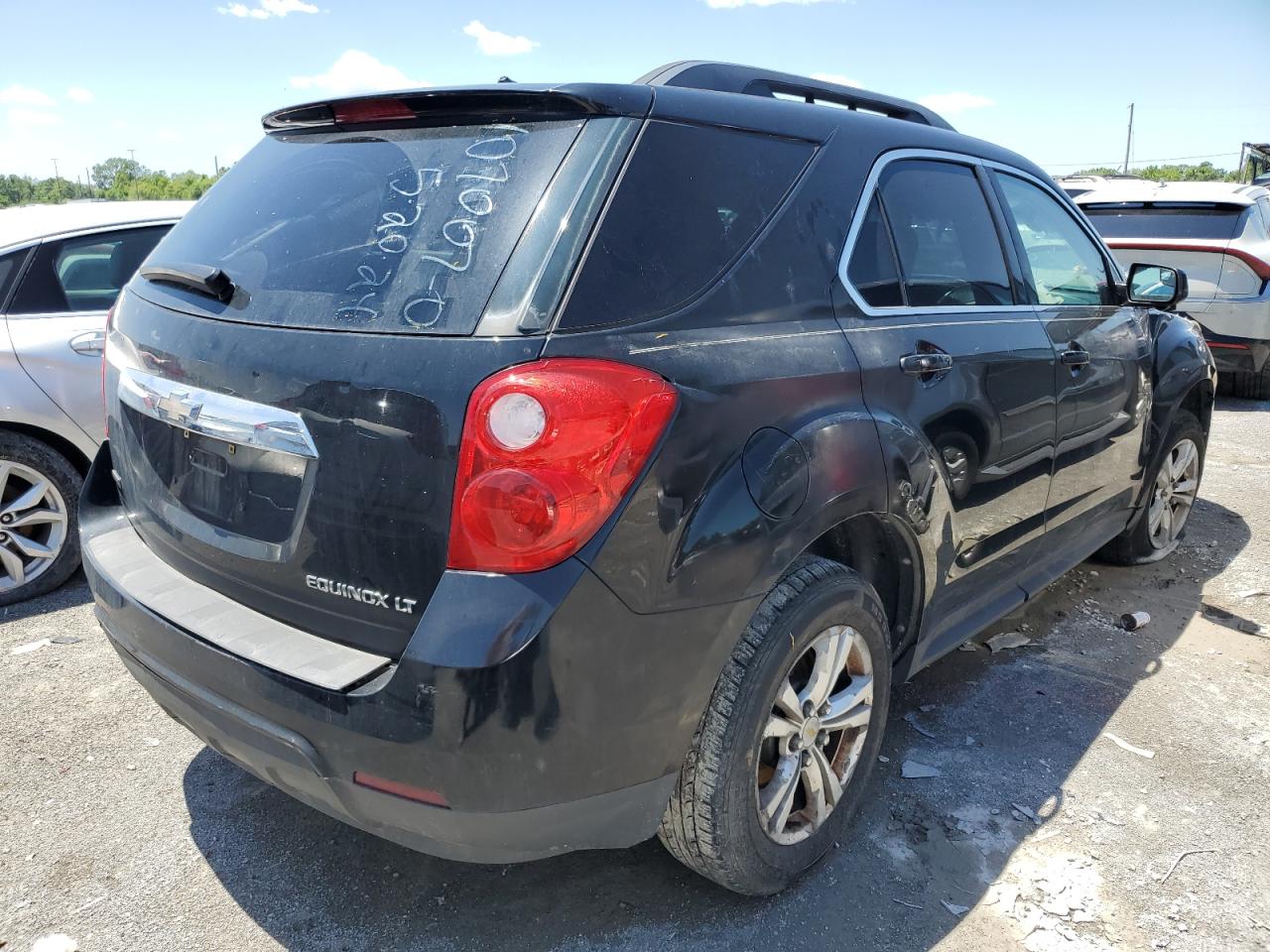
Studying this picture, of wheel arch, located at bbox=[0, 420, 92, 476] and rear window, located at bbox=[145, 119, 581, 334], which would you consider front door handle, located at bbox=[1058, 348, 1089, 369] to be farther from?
wheel arch, located at bbox=[0, 420, 92, 476]

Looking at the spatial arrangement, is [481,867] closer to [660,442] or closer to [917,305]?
[660,442]

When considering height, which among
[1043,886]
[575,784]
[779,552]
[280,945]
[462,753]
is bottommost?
[1043,886]

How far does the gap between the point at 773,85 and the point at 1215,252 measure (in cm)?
709

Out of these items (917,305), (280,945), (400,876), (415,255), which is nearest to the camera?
(415,255)

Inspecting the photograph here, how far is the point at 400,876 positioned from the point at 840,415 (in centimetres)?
159

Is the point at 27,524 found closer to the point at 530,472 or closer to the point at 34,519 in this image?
the point at 34,519

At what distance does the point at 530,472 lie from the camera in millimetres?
1748

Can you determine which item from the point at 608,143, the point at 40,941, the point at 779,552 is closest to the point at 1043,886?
the point at 779,552

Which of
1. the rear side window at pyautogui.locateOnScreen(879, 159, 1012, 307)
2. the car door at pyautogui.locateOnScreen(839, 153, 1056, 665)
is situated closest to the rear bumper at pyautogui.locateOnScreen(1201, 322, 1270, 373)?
the car door at pyautogui.locateOnScreen(839, 153, 1056, 665)

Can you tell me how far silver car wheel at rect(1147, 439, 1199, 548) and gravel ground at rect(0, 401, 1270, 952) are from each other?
1128mm

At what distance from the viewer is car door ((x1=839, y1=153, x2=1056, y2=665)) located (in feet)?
8.23

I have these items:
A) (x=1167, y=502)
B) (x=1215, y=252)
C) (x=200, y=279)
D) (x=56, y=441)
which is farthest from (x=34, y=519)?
(x=1215, y=252)

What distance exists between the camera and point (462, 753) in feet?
5.76

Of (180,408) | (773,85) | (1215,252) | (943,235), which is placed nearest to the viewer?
(180,408)
